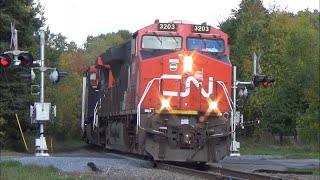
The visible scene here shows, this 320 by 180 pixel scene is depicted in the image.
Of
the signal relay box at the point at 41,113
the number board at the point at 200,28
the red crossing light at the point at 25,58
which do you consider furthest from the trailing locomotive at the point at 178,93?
the signal relay box at the point at 41,113

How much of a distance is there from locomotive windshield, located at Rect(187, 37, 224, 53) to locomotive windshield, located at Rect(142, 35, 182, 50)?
37 cm

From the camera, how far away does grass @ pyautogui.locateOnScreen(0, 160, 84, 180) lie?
1147cm

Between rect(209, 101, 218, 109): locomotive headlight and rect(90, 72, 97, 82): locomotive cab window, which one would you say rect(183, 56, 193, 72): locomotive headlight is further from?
rect(90, 72, 97, 82): locomotive cab window

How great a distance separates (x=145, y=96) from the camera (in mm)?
16531

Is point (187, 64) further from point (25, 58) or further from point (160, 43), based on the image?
point (25, 58)

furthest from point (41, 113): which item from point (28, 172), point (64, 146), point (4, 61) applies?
point (64, 146)

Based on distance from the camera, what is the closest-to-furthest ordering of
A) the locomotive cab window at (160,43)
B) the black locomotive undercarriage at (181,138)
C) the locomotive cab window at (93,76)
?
the black locomotive undercarriage at (181,138), the locomotive cab window at (160,43), the locomotive cab window at (93,76)

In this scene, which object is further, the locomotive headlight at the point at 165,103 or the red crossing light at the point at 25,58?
the red crossing light at the point at 25,58

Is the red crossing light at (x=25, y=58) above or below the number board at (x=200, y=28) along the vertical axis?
below

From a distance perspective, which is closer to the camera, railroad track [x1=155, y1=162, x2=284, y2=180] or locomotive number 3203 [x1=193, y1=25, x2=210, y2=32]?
railroad track [x1=155, y1=162, x2=284, y2=180]

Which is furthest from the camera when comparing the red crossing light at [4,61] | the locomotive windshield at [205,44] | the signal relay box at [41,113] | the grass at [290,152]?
the grass at [290,152]

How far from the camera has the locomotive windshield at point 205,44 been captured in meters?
17.3

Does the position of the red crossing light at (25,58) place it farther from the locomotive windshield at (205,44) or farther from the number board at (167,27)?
the locomotive windshield at (205,44)

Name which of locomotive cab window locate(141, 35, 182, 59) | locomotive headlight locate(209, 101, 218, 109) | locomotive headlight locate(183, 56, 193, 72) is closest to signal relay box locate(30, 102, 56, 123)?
locomotive cab window locate(141, 35, 182, 59)
